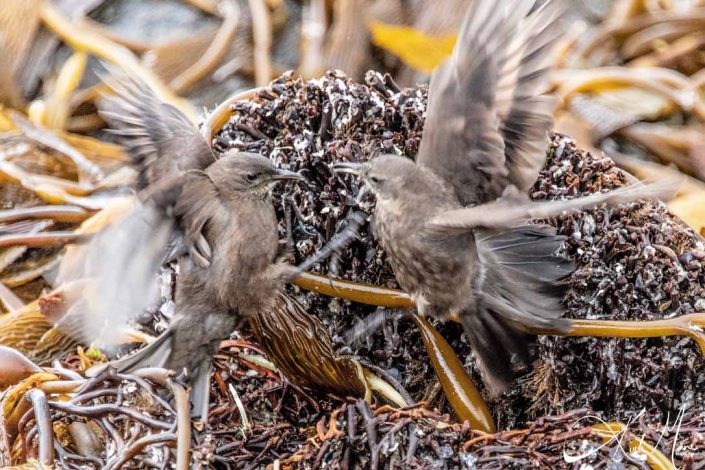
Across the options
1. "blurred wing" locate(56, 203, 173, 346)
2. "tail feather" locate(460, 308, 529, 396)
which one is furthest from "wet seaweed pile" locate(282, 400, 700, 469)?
"blurred wing" locate(56, 203, 173, 346)

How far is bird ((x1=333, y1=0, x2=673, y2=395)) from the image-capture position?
117cm

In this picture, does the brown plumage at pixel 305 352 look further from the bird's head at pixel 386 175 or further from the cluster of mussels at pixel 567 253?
the bird's head at pixel 386 175

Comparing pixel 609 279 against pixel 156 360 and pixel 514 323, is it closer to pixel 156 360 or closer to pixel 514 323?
pixel 514 323

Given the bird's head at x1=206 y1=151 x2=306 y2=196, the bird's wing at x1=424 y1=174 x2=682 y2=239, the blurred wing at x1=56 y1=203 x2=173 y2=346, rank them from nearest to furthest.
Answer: the bird's wing at x1=424 y1=174 x2=682 y2=239 → the blurred wing at x1=56 y1=203 x2=173 y2=346 → the bird's head at x1=206 y1=151 x2=306 y2=196

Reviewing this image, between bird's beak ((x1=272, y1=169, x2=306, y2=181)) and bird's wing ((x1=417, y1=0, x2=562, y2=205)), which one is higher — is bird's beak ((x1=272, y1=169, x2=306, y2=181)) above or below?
below

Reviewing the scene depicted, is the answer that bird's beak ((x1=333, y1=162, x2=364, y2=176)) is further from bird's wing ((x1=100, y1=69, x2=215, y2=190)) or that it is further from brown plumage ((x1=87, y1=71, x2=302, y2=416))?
bird's wing ((x1=100, y1=69, x2=215, y2=190))

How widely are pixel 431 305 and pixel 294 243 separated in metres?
0.19

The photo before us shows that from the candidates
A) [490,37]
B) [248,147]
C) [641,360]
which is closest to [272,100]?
[248,147]

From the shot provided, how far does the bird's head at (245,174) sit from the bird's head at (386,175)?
0.07 meters

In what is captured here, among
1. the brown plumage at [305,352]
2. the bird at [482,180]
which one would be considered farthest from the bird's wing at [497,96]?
the brown plumage at [305,352]

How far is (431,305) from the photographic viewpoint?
1.21m

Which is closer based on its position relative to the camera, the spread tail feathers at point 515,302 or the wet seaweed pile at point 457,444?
the wet seaweed pile at point 457,444

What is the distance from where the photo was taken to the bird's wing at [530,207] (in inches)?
38.0

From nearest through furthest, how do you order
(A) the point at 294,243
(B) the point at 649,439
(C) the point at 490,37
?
(B) the point at 649,439 → (C) the point at 490,37 → (A) the point at 294,243
